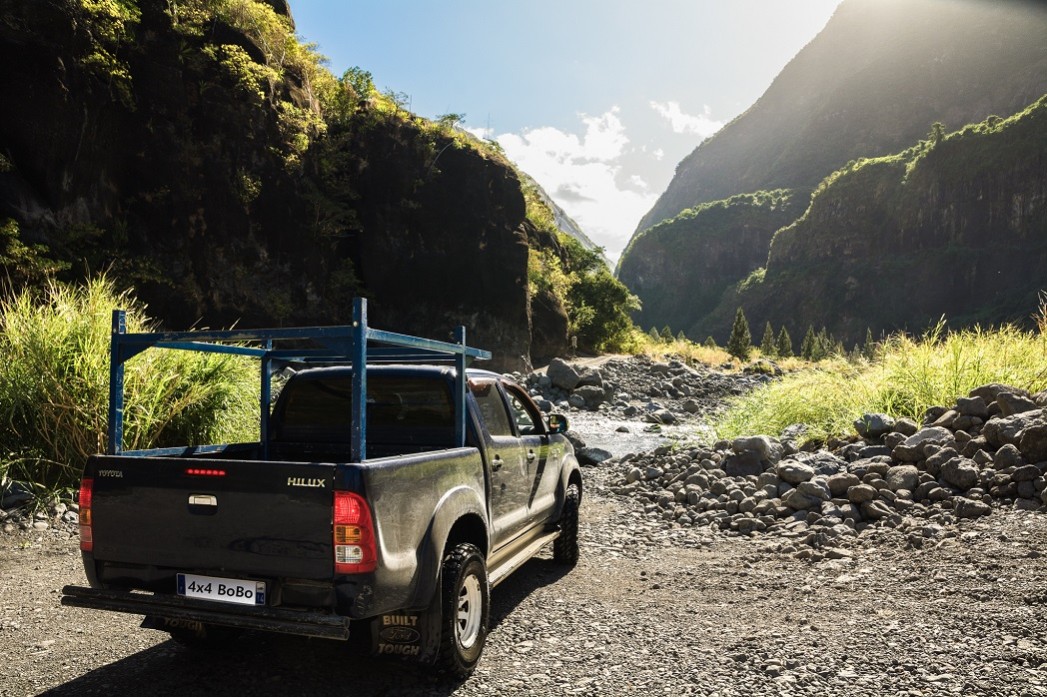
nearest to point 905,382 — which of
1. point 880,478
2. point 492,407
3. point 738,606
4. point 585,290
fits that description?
point 880,478

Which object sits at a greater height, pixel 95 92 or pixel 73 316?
pixel 95 92

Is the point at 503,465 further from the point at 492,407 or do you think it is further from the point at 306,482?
the point at 306,482

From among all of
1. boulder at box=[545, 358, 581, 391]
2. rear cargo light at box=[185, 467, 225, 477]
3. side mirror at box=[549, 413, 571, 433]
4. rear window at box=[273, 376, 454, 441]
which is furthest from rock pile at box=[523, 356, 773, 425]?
rear cargo light at box=[185, 467, 225, 477]

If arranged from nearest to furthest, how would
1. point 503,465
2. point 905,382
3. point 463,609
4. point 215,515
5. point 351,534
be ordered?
point 351,534, point 215,515, point 463,609, point 503,465, point 905,382

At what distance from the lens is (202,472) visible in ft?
10.3

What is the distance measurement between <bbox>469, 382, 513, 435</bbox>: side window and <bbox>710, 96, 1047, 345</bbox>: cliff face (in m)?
119

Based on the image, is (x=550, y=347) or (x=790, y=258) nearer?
(x=550, y=347)

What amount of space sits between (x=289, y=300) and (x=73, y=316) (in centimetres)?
1575

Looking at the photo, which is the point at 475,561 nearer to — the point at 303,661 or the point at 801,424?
the point at 303,661

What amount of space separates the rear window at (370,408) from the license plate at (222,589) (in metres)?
1.46

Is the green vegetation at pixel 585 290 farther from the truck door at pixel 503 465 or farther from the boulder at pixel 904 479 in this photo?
the truck door at pixel 503 465

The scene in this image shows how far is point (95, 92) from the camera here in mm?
17875

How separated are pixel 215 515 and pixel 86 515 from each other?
814 millimetres

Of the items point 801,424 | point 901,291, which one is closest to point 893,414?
point 801,424
